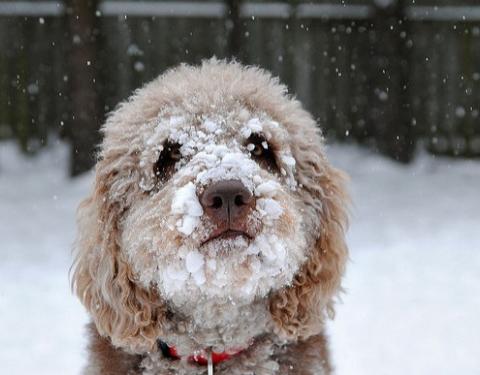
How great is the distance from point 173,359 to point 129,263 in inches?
17.2

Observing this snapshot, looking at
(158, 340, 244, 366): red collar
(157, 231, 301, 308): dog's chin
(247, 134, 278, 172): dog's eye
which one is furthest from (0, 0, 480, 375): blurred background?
(157, 231, 301, 308): dog's chin

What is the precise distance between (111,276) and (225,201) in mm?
676

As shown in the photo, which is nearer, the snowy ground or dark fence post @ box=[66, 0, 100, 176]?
the snowy ground

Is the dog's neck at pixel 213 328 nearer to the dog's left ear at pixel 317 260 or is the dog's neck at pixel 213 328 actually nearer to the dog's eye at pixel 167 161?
the dog's left ear at pixel 317 260

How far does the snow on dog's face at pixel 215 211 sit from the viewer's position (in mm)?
3045

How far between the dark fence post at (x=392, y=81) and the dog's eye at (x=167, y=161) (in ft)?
27.3

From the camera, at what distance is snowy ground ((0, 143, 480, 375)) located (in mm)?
6113

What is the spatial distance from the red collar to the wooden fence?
26.2ft

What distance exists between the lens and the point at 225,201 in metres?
3.01

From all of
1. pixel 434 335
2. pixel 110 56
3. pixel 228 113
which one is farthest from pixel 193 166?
pixel 110 56

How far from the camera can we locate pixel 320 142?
3785mm

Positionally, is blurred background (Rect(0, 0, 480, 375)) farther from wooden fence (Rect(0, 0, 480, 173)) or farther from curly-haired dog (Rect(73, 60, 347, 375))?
curly-haired dog (Rect(73, 60, 347, 375))

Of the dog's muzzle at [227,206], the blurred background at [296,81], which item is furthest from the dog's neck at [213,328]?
the blurred background at [296,81]

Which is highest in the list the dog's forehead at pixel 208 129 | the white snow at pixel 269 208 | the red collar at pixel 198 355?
the dog's forehead at pixel 208 129
